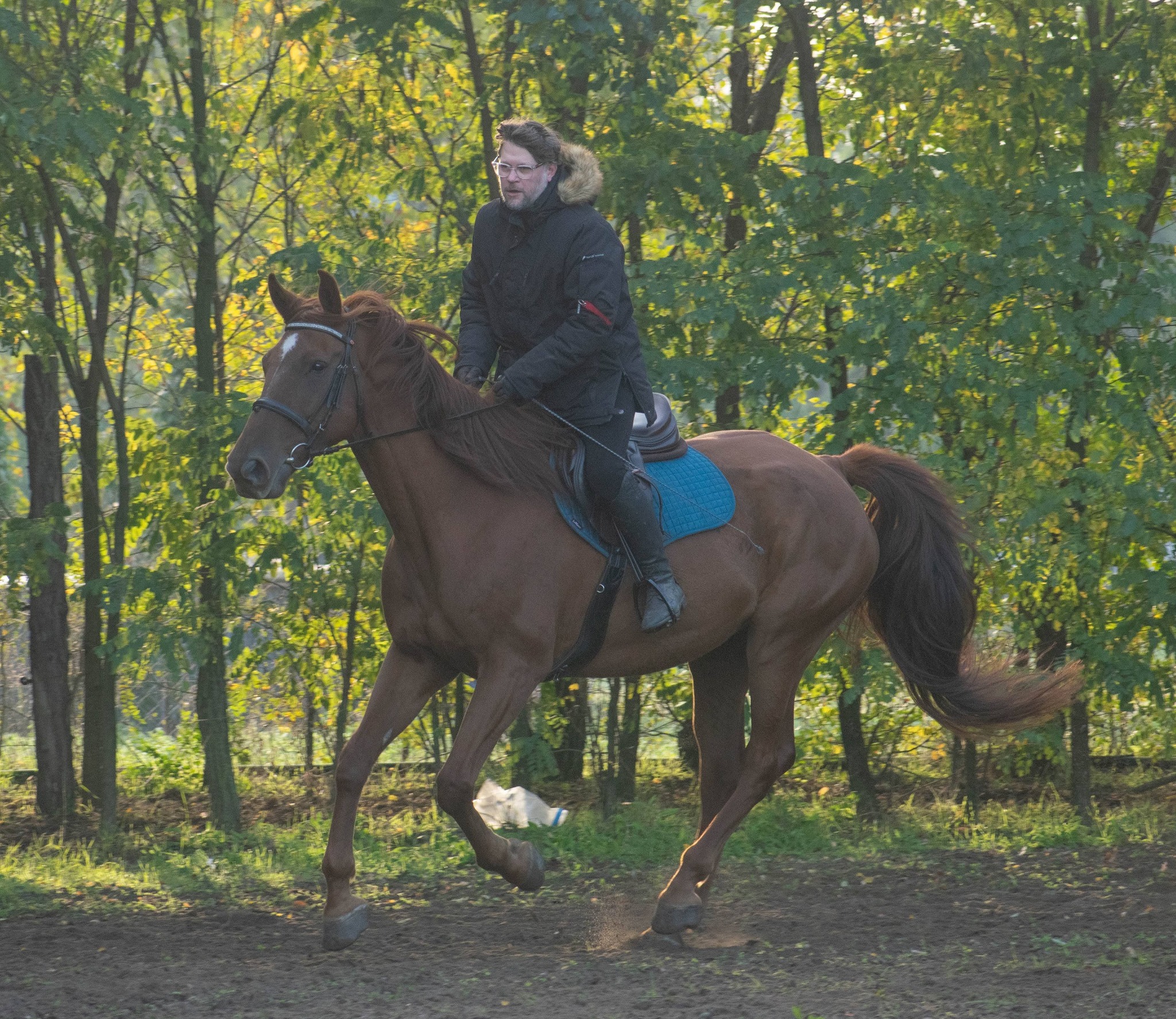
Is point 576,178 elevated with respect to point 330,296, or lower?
elevated

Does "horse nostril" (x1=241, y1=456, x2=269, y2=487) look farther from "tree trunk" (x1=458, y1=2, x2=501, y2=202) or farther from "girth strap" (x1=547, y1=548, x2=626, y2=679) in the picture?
"tree trunk" (x1=458, y1=2, x2=501, y2=202)

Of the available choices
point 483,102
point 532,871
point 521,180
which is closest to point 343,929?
point 532,871

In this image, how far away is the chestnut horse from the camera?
4.65 m

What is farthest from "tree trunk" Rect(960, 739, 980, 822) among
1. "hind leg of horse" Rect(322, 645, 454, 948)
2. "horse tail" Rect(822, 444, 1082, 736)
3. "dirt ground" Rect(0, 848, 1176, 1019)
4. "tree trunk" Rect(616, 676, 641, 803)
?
"hind leg of horse" Rect(322, 645, 454, 948)

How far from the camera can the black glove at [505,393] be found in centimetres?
488

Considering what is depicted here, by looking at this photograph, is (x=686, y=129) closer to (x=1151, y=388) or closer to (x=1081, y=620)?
(x=1151, y=388)

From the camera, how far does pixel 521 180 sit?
15.9ft

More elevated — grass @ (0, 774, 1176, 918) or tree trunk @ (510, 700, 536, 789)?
tree trunk @ (510, 700, 536, 789)

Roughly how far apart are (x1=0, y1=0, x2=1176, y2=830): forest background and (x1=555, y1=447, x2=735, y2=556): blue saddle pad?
169 centimetres

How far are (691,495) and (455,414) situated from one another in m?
1.17

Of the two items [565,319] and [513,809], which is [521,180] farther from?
[513,809]

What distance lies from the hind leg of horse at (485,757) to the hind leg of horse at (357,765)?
0.79 feet

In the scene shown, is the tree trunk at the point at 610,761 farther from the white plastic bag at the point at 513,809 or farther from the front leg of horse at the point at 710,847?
the front leg of horse at the point at 710,847

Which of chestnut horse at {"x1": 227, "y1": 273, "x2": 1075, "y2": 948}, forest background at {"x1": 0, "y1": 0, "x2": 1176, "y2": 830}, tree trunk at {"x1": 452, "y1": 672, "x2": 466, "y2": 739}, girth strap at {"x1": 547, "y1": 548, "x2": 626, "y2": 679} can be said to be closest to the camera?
chestnut horse at {"x1": 227, "y1": 273, "x2": 1075, "y2": 948}
